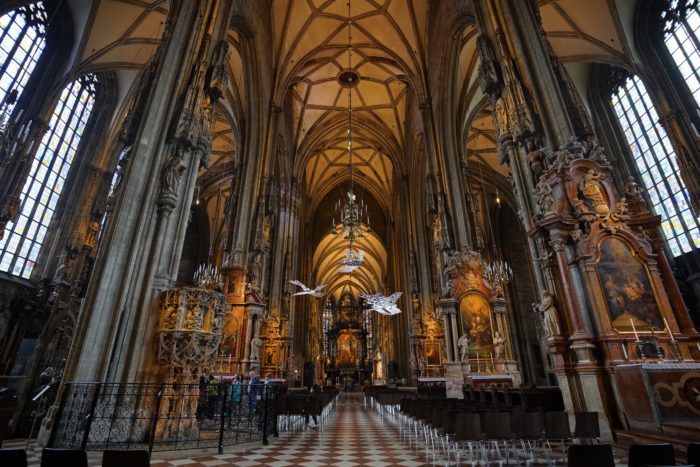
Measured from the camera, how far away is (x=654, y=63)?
12.7m

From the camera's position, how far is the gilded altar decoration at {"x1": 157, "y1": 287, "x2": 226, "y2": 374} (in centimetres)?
625

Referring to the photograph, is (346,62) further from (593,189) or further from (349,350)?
(349,350)

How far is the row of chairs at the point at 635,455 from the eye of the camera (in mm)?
2230

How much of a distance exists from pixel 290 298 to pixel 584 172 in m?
16.5

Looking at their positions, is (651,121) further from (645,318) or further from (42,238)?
(42,238)

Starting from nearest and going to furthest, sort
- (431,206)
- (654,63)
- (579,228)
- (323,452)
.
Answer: (323,452) → (579,228) → (654,63) → (431,206)

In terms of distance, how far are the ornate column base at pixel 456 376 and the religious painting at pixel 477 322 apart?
71cm

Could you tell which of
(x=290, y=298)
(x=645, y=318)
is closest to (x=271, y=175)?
(x=290, y=298)

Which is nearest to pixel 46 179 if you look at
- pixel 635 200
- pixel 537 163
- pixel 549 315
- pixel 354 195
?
pixel 354 195

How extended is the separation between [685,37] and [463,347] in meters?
13.9

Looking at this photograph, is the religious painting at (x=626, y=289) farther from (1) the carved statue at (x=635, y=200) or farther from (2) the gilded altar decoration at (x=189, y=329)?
(2) the gilded altar decoration at (x=189, y=329)

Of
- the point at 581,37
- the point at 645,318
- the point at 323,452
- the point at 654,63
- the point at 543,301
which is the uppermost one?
the point at 581,37

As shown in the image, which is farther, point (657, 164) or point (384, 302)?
point (384, 302)

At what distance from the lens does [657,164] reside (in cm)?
1306
